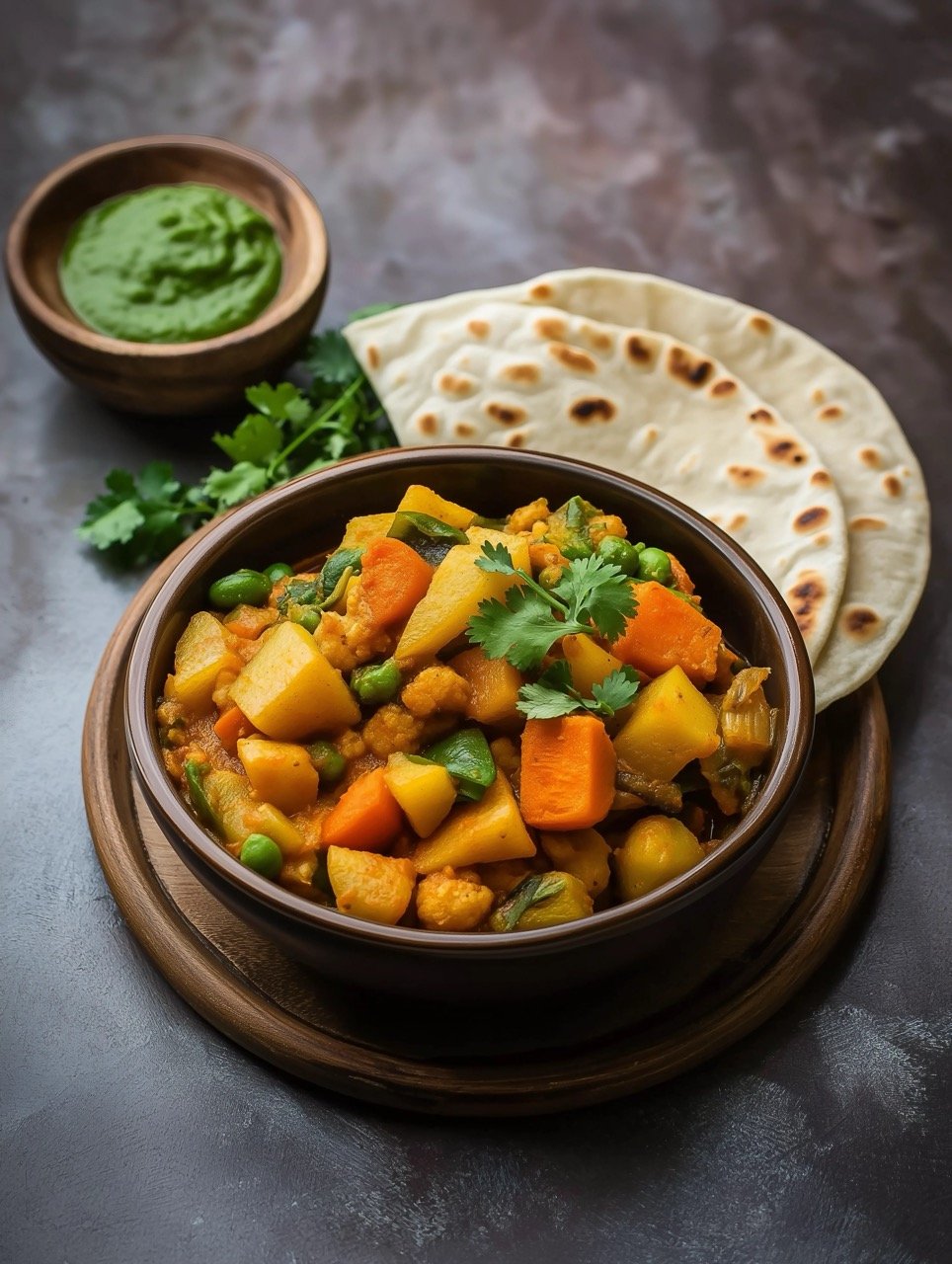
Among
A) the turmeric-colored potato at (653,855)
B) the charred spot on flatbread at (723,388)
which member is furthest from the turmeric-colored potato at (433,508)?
the charred spot on flatbread at (723,388)

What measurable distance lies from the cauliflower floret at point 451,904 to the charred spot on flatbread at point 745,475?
6.97 feet

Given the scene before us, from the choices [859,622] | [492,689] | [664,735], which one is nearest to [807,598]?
[859,622]

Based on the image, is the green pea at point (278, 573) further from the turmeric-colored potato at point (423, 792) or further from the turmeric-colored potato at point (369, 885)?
the turmeric-colored potato at point (369, 885)

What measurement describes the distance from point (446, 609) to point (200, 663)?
0.76m

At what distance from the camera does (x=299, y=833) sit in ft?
10.8

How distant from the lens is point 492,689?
11.1ft

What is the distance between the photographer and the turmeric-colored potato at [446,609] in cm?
343

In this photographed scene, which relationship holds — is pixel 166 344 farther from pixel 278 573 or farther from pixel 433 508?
pixel 433 508

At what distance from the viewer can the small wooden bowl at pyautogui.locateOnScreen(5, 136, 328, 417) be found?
5020mm

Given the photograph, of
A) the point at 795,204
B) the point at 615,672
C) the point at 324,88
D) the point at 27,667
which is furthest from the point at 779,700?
the point at 324,88

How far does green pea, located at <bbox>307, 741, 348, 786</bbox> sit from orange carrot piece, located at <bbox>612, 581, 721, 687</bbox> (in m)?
0.83

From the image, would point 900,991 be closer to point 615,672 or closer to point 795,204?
point 615,672

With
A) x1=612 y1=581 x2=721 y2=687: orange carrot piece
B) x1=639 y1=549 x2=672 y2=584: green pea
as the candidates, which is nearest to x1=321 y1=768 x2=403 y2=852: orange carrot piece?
x1=612 y1=581 x2=721 y2=687: orange carrot piece

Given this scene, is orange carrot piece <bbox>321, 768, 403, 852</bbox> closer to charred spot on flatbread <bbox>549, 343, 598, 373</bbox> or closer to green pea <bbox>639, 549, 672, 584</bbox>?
green pea <bbox>639, 549, 672, 584</bbox>
